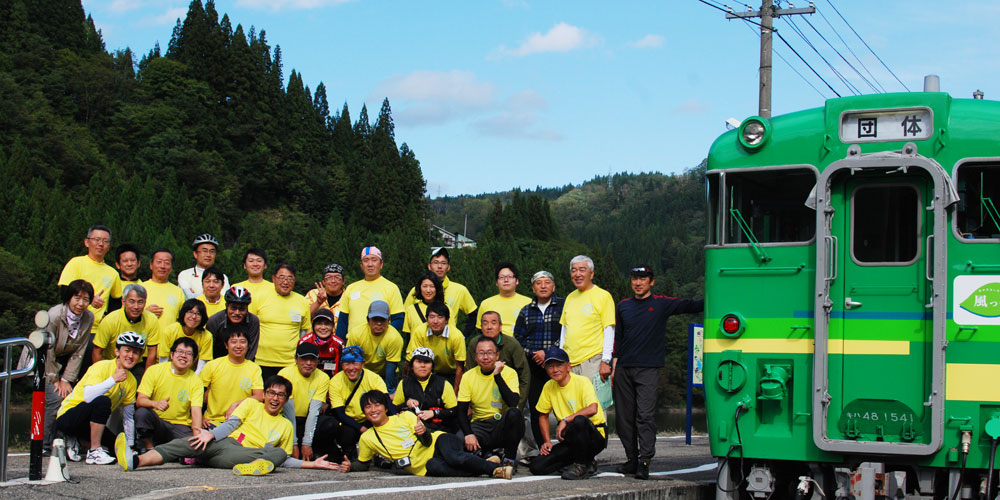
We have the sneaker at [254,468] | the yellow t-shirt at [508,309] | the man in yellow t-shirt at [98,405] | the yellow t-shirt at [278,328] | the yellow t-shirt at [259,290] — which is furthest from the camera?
the yellow t-shirt at [508,309]

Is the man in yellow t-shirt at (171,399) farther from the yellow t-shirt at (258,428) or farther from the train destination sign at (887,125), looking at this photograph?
the train destination sign at (887,125)

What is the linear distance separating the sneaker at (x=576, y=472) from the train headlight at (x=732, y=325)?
1.83 meters

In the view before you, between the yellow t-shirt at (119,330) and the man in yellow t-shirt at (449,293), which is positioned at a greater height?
the man in yellow t-shirt at (449,293)

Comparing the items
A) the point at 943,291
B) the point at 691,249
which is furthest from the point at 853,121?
the point at 691,249

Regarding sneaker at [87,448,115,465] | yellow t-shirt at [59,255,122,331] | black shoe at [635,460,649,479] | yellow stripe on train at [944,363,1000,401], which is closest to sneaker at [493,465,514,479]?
black shoe at [635,460,649,479]

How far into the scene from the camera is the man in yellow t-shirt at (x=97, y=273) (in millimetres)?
9789

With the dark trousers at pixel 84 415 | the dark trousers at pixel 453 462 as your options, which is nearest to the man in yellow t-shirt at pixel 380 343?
the dark trousers at pixel 453 462

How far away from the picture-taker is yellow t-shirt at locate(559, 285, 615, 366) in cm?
965

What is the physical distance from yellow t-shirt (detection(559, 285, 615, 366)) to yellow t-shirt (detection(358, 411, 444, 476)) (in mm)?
1715

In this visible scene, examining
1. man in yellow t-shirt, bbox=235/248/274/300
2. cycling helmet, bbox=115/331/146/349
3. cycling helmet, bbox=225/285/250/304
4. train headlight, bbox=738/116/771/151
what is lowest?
cycling helmet, bbox=115/331/146/349

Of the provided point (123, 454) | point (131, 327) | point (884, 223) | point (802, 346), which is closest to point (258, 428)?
point (123, 454)

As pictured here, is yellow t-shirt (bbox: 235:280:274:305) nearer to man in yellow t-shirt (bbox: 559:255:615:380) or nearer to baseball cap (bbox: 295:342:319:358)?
baseball cap (bbox: 295:342:319:358)

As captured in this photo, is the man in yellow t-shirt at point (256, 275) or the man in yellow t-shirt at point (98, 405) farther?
the man in yellow t-shirt at point (256, 275)

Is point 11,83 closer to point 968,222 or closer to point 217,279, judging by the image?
point 217,279
